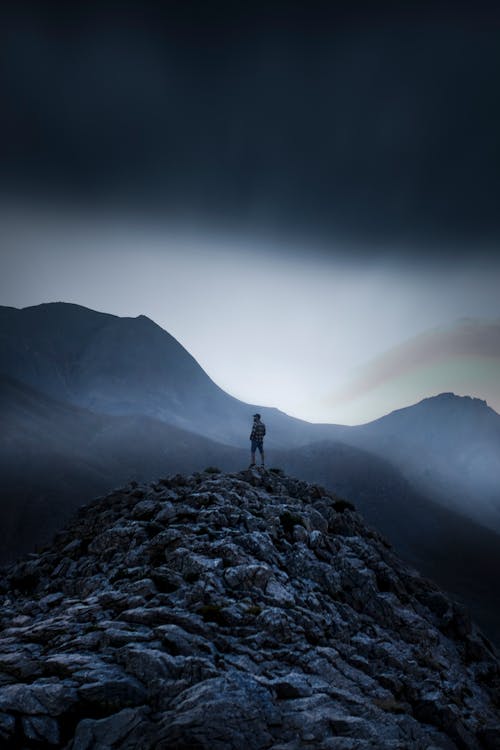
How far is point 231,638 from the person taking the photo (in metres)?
15.6

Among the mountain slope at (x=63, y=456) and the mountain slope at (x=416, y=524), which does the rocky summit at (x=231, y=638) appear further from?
the mountain slope at (x=63, y=456)

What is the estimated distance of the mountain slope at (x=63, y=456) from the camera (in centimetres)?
10444

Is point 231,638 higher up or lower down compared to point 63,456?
higher up

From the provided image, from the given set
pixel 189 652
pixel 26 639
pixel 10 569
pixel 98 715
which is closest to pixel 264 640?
pixel 189 652

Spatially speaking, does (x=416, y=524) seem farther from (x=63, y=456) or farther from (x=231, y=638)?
(x=231, y=638)

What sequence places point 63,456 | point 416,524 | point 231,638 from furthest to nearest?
point 416,524, point 63,456, point 231,638

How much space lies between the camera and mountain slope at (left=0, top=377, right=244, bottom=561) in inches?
4112

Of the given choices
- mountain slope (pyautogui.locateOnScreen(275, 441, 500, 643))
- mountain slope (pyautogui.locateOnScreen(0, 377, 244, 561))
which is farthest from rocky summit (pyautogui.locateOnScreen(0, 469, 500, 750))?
mountain slope (pyautogui.locateOnScreen(0, 377, 244, 561))

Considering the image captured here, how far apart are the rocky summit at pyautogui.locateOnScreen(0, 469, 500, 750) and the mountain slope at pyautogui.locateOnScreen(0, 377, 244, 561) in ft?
274

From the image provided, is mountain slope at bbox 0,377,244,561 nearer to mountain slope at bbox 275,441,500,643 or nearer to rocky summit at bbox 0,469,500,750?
mountain slope at bbox 275,441,500,643

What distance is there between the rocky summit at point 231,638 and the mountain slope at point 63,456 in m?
83.7

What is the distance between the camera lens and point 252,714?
11750 millimetres

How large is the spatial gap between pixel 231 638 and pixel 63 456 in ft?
454

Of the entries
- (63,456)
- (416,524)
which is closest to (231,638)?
(63,456)
